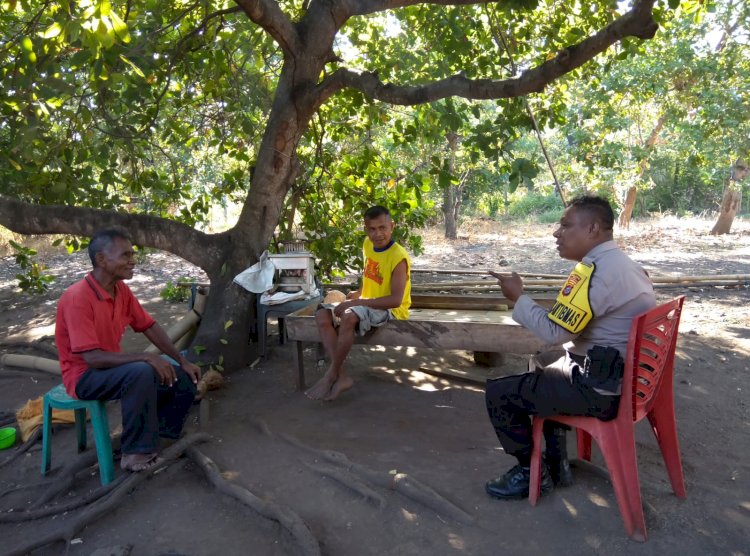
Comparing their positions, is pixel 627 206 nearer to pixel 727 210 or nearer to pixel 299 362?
pixel 727 210

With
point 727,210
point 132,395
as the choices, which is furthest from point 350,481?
point 727,210

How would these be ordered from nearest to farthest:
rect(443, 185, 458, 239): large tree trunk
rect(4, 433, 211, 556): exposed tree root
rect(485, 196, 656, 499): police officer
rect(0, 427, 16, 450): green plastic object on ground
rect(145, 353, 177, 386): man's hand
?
rect(485, 196, 656, 499): police officer < rect(4, 433, 211, 556): exposed tree root < rect(145, 353, 177, 386): man's hand < rect(0, 427, 16, 450): green plastic object on ground < rect(443, 185, 458, 239): large tree trunk

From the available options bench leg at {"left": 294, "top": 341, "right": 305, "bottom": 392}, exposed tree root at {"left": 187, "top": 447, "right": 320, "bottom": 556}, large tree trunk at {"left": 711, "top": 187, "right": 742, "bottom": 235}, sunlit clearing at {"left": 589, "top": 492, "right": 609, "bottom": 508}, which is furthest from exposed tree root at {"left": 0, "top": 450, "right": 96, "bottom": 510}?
large tree trunk at {"left": 711, "top": 187, "right": 742, "bottom": 235}

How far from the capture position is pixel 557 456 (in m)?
3.16

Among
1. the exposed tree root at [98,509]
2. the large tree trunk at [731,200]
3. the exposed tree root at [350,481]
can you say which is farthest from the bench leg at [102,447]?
the large tree trunk at [731,200]

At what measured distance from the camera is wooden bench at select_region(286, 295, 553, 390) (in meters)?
4.46

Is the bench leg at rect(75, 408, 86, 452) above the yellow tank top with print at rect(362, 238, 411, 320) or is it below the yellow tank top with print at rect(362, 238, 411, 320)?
below

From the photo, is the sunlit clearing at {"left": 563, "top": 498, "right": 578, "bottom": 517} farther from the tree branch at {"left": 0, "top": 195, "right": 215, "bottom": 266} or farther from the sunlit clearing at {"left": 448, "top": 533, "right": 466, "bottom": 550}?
the tree branch at {"left": 0, "top": 195, "right": 215, "bottom": 266}

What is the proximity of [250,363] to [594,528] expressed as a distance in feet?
12.7

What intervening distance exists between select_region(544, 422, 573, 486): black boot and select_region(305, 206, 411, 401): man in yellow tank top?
1.79m

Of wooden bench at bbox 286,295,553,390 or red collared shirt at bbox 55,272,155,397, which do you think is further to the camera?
wooden bench at bbox 286,295,553,390

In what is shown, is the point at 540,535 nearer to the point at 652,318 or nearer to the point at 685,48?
the point at 652,318

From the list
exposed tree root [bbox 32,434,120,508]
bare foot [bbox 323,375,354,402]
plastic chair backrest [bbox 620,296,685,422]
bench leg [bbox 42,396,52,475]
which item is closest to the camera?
plastic chair backrest [bbox 620,296,685,422]

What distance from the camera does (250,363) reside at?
589 centimetres
